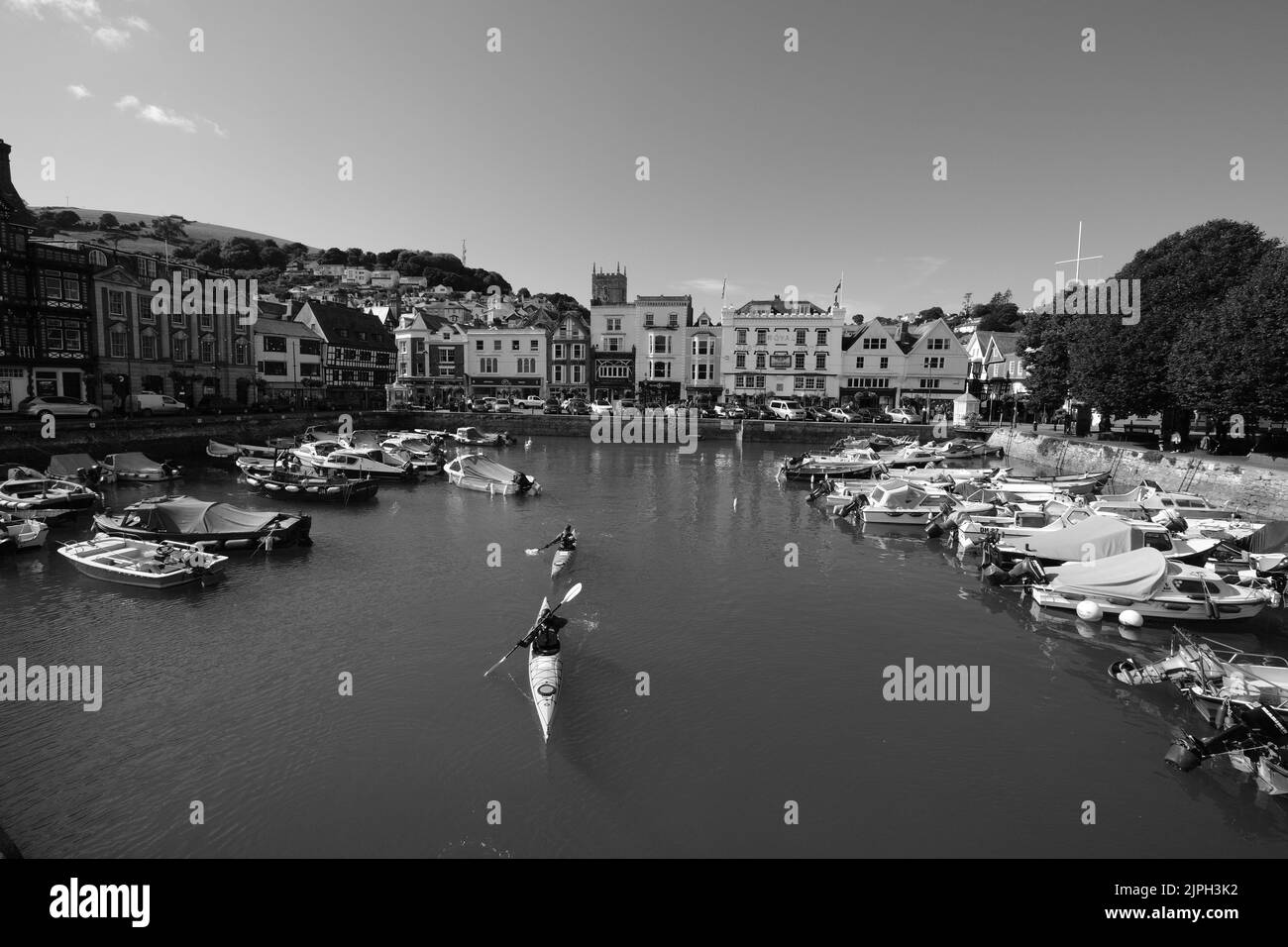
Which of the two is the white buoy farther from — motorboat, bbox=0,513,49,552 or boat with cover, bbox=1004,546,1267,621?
motorboat, bbox=0,513,49,552

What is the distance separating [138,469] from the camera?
41.0 m

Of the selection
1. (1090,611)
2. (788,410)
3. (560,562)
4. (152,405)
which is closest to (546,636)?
(560,562)

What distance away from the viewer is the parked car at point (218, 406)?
58438 mm

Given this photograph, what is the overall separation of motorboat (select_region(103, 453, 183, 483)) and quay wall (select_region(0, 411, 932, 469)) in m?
3.52

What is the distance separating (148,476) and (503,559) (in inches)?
1109

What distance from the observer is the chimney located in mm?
47656

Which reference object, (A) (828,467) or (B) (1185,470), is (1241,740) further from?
(A) (828,467)

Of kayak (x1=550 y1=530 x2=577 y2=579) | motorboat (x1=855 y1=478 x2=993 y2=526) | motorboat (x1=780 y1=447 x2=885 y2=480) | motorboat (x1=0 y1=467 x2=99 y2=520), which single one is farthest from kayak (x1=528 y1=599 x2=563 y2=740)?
motorboat (x1=780 y1=447 x2=885 y2=480)

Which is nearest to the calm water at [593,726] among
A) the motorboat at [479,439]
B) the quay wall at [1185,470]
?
the quay wall at [1185,470]

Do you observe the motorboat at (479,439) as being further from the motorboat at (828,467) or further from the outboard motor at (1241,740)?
the outboard motor at (1241,740)

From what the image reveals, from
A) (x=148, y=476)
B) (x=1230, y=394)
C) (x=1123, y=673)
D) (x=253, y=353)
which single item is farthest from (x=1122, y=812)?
(x=253, y=353)

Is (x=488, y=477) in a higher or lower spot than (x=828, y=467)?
lower

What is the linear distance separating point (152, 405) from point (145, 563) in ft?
129
